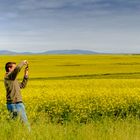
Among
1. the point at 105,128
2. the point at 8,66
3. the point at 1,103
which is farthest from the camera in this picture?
the point at 1,103

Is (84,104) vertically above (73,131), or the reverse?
(73,131)

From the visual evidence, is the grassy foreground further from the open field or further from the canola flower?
the canola flower

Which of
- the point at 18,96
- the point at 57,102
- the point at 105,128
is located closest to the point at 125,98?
the point at 57,102

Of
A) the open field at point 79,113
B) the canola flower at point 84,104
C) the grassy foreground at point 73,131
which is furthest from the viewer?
the canola flower at point 84,104

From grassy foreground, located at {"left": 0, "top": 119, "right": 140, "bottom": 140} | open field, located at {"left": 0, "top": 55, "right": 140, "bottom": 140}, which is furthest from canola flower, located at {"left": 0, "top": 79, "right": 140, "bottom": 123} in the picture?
grassy foreground, located at {"left": 0, "top": 119, "right": 140, "bottom": 140}

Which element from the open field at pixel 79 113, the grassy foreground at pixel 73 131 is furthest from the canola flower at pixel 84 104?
the grassy foreground at pixel 73 131

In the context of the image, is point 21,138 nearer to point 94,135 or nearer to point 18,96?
point 94,135

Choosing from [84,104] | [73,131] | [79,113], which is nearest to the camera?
[73,131]

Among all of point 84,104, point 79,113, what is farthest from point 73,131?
point 84,104

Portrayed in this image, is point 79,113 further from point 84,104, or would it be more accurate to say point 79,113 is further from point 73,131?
point 73,131

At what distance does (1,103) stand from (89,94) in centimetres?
350

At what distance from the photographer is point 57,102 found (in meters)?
16.3

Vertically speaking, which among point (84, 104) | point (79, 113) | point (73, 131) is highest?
point (73, 131)

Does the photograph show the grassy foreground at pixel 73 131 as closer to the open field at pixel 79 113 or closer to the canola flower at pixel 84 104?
the open field at pixel 79 113
